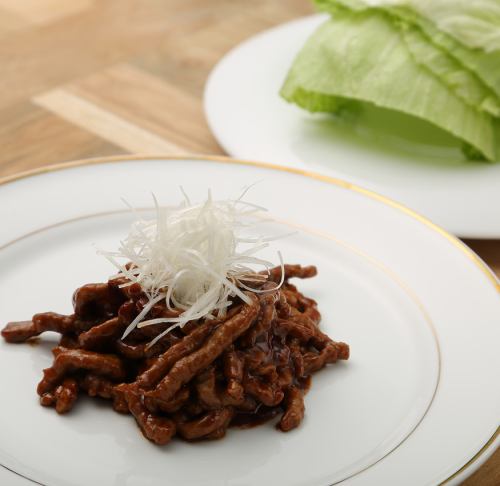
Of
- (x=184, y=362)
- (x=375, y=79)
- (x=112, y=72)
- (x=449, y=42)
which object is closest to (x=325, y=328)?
(x=184, y=362)

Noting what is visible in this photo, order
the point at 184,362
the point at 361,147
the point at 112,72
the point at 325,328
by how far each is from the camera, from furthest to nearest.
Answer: the point at 112,72, the point at 361,147, the point at 325,328, the point at 184,362

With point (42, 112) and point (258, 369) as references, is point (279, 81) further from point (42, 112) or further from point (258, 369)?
point (258, 369)

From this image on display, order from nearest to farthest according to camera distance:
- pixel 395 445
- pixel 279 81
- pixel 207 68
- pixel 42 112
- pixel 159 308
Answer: pixel 395 445 → pixel 159 308 → pixel 42 112 → pixel 279 81 → pixel 207 68

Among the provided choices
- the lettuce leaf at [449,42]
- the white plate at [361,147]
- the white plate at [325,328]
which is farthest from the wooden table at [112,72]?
the lettuce leaf at [449,42]

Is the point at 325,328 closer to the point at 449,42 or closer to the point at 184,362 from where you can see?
the point at 184,362

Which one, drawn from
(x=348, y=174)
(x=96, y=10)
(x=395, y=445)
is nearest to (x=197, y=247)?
(x=395, y=445)

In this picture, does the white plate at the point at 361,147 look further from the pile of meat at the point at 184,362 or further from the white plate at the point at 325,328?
the pile of meat at the point at 184,362

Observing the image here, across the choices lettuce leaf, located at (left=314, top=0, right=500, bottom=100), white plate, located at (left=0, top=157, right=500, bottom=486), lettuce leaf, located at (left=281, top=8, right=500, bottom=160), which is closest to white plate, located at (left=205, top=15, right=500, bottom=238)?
lettuce leaf, located at (left=281, top=8, right=500, bottom=160)
